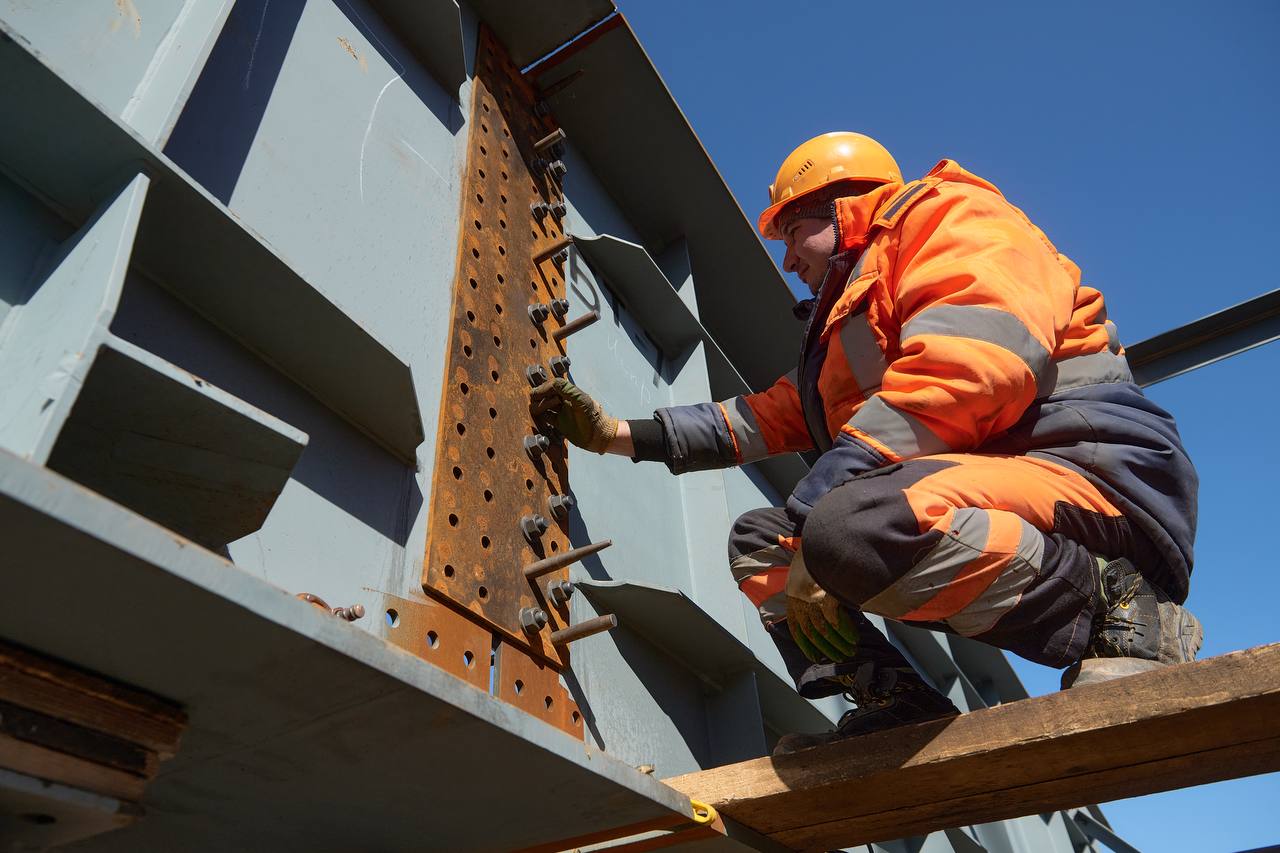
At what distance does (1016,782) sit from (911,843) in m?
3.72

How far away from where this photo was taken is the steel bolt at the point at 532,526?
2.84m

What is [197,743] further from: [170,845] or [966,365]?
[966,365]

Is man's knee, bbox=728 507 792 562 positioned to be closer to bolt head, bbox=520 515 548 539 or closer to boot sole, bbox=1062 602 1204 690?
bolt head, bbox=520 515 548 539

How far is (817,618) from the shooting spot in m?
2.39

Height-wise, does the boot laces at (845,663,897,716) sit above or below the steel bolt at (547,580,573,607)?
below

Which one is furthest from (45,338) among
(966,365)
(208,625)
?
(966,365)

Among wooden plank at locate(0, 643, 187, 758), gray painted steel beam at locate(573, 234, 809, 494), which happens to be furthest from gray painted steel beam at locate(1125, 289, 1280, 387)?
wooden plank at locate(0, 643, 187, 758)

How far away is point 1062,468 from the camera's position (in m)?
2.18

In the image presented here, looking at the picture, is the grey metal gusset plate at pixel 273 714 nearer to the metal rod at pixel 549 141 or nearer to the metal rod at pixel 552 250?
the metal rod at pixel 552 250

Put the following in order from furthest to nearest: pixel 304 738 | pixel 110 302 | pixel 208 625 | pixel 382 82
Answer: pixel 382 82
pixel 304 738
pixel 110 302
pixel 208 625

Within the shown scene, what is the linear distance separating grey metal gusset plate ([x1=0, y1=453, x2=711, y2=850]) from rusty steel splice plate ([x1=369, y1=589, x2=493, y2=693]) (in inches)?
18.5

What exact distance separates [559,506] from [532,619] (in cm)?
52

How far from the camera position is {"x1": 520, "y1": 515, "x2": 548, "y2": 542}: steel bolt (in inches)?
112

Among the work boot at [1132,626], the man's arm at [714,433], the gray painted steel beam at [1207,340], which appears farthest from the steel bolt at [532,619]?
the gray painted steel beam at [1207,340]
